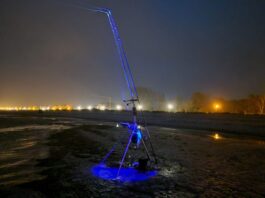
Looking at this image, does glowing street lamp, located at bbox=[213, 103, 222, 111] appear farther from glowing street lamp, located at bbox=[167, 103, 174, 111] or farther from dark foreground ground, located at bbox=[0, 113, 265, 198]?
dark foreground ground, located at bbox=[0, 113, 265, 198]

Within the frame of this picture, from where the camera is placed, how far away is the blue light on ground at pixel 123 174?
10266 mm

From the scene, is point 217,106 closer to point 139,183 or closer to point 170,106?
point 170,106

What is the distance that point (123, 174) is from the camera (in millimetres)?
10891

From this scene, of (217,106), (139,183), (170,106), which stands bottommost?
(139,183)

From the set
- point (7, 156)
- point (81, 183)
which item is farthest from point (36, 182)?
point (7, 156)

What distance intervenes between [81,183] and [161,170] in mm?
3734

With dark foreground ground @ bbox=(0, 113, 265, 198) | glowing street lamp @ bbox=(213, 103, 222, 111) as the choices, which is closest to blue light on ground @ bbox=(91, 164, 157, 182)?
dark foreground ground @ bbox=(0, 113, 265, 198)

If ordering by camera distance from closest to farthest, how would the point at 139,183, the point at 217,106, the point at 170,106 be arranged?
the point at 139,183
the point at 217,106
the point at 170,106

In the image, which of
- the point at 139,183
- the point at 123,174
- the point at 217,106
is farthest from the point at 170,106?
the point at 139,183

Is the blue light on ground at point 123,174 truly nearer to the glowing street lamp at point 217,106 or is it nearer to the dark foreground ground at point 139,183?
the dark foreground ground at point 139,183

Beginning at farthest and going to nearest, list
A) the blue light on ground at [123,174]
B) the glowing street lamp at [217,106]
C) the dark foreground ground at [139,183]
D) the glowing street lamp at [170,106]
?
A: the glowing street lamp at [170,106]
the glowing street lamp at [217,106]
the blue light on ground at [123,174]
the dark foreground ground at [139,183]

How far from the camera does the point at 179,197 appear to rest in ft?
27.1

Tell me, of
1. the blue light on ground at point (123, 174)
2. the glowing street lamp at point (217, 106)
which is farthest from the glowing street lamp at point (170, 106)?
the blue light on ground at point (123, 174)

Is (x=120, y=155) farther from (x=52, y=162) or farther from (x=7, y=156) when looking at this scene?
(x=7, y=156)
